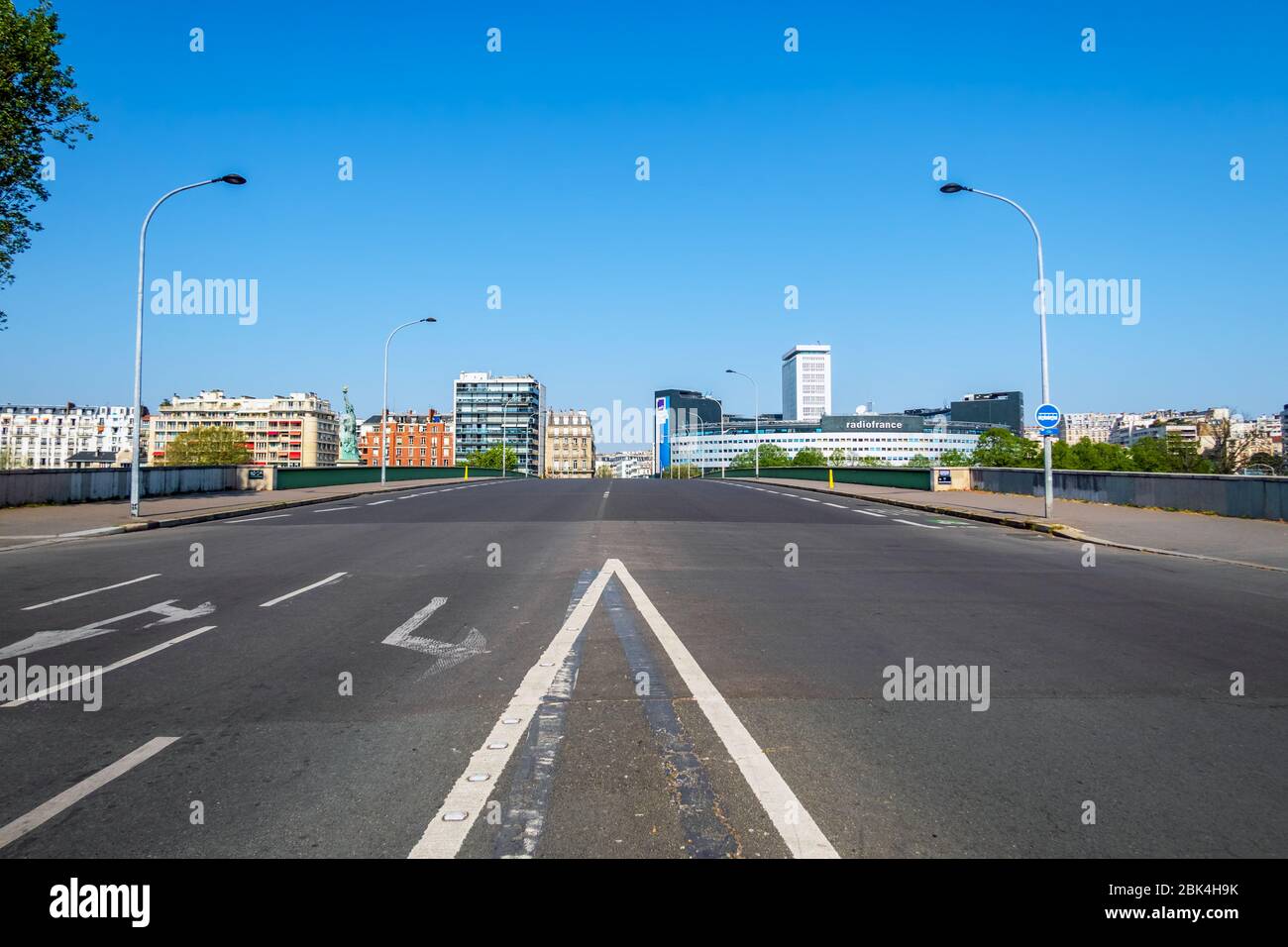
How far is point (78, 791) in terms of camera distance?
12.5ft

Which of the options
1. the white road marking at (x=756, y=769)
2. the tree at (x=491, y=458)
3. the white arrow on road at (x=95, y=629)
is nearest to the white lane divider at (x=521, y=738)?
the white road marking at (x=756, y=769)

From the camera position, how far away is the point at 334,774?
3.97 m

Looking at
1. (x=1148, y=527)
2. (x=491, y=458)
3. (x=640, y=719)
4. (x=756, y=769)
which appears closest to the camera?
(x=756, y=769)

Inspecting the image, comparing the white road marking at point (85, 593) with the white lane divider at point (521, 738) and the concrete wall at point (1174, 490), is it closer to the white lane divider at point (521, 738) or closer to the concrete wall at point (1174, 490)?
the white lane divider at point (521, 738)

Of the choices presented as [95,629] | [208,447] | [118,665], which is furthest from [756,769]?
[208,447]

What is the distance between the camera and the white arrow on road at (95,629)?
6871 millimetres

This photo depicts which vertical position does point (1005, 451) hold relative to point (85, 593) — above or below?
above

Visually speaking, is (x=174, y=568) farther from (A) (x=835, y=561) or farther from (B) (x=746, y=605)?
(A) (x=835, y=561)

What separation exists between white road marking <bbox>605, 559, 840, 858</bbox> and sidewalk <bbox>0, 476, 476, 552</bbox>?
49.9 feet

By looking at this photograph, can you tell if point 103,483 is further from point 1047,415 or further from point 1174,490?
point 1174,490

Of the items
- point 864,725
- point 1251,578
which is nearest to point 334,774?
point 864,725

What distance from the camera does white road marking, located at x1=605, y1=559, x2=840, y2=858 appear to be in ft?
10.6

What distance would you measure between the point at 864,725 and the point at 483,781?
7.71 feet

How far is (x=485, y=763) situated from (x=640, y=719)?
1085 millimetres
